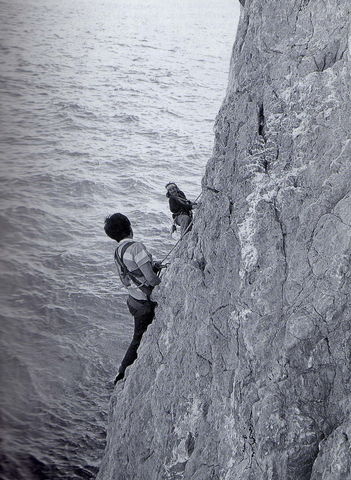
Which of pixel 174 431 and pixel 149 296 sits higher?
pixel 149 296

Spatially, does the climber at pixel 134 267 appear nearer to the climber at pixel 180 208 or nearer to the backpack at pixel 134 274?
the backpack at pixel 134 274

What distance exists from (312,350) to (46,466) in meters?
5.62

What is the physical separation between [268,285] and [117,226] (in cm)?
239

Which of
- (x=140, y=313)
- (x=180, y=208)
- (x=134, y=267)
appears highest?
(x=180, y=208)

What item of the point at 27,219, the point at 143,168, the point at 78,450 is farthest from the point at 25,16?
the point at 78,450

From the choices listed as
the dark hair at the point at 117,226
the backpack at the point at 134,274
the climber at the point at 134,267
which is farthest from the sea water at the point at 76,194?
the dark hair at the point at 117,226

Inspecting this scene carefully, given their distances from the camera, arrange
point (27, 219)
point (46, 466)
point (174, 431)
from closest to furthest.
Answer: point (174, 431) < point (46, 466) < point (27, 219)

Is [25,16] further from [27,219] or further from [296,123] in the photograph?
[296,123]

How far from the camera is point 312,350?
3.98 m

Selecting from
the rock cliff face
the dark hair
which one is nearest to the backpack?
the dark hair

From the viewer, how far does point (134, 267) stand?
6.12 m

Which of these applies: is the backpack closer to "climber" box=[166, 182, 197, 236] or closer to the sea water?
"climber" box=[166, 182, 197, 236]

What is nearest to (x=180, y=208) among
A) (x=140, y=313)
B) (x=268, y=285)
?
(x=140, y=313)

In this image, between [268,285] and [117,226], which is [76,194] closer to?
[117,226]
